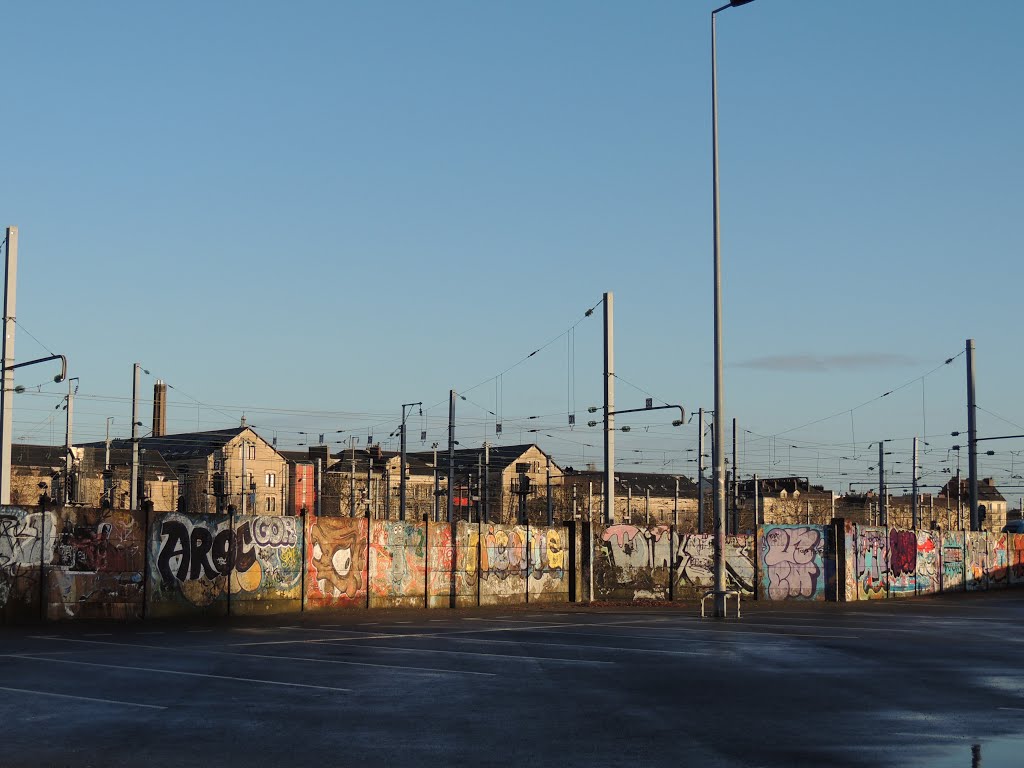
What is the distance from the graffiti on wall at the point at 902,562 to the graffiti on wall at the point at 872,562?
425mm

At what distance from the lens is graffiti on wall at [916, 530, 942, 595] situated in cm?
4831

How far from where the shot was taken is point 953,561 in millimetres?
51031

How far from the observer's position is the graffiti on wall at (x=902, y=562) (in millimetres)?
46156

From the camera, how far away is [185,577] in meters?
28.9

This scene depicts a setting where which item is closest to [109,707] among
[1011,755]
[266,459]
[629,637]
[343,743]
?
[343,743]

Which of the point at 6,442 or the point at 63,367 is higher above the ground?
the point at 63,367

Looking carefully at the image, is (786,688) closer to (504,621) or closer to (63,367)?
(504,621)

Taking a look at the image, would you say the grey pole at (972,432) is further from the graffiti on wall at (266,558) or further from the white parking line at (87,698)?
the white parking line at (87,698)

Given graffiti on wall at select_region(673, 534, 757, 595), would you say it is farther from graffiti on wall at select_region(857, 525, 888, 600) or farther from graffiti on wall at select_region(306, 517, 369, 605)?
graffiti on wall at select_region(306, 517, 369, 605)

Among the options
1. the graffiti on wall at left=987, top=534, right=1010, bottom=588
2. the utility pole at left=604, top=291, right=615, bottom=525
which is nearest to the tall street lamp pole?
the utility pole at left=604, top=291, right=615, bottom=525

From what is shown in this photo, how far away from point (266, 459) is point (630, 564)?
299 ft

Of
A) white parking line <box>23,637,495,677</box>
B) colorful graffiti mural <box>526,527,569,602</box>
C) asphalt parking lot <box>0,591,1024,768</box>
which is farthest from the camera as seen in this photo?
colorful graffiti mural <box>526,527,569,602</box>

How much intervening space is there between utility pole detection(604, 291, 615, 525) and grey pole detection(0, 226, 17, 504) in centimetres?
1855

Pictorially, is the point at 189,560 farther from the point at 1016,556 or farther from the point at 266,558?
the point at 1016,556
